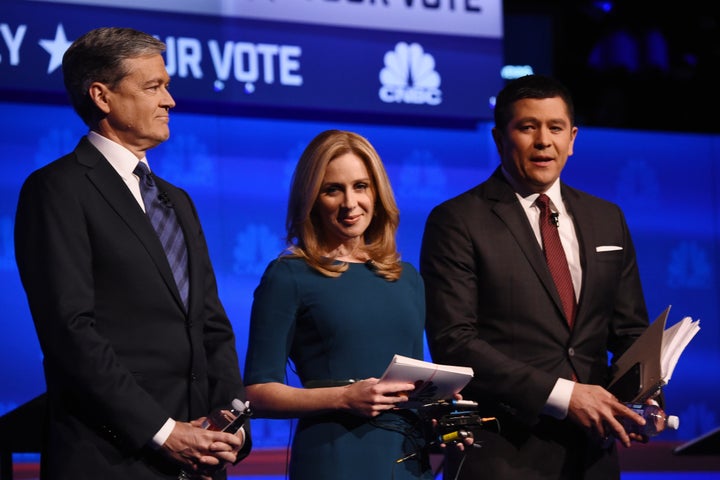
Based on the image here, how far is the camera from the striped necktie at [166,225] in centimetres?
273

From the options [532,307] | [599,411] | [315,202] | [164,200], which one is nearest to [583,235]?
[532,307]

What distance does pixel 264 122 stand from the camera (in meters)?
5.69

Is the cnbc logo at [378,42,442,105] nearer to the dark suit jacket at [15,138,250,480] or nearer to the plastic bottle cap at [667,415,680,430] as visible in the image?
the plastic bottle cap at [667,415,680,430]

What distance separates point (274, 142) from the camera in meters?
5.69

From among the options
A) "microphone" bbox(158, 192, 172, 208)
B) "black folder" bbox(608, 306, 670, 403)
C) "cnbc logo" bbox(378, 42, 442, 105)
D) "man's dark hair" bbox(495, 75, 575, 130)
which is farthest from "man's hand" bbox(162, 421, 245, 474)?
"cnbc logo" bbox(378, 42, 442, 105)

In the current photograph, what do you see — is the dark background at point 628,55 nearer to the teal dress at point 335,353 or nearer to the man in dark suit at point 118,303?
the teal dress at point 335,353

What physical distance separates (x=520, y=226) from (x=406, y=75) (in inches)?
93.6

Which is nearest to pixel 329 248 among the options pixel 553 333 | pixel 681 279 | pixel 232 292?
pixel 553 333

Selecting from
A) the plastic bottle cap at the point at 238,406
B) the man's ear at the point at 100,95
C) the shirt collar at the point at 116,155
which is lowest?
the plastic bottle cap at the point at 238,406

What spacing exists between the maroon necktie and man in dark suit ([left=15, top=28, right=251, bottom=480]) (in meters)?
1.11

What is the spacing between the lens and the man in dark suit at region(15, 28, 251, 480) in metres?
2.46

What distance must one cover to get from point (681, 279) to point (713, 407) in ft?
2.53

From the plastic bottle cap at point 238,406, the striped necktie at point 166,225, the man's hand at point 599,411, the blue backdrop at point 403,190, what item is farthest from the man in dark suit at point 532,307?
the blue backdrop at point 403,190

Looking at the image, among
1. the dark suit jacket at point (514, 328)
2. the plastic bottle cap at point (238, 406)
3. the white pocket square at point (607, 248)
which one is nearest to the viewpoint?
the plastic bottle cap at point (238, 406)
